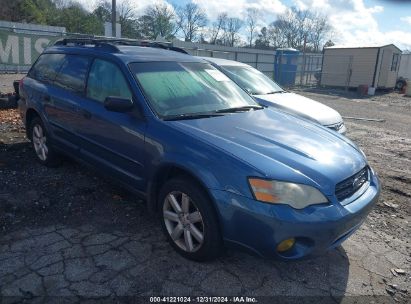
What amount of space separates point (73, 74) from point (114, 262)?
8.08ft

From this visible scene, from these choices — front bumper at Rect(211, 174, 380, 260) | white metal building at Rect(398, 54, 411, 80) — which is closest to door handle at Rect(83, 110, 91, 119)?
front bumper at Rect(211, 174, 380, 260)

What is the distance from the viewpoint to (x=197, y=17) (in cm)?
6812

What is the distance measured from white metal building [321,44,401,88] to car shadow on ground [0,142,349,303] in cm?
2062

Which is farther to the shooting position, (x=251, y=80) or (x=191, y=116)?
(x=251, y=80)

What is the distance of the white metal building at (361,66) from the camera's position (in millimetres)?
21281

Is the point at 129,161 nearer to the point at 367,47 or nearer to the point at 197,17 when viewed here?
the point at 367,47

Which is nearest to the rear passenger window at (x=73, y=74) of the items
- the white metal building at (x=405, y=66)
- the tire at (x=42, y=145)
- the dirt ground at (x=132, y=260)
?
the tire at (x=42, y=145)

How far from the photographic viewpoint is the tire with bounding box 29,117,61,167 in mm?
5027

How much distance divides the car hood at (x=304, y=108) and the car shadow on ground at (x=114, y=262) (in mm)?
3134

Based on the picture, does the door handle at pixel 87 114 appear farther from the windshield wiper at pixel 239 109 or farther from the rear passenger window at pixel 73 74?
the windshield wiper at pixel 239 109

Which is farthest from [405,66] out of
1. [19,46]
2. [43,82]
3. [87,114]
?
[87,114]

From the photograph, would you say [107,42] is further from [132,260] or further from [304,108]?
[304,108]

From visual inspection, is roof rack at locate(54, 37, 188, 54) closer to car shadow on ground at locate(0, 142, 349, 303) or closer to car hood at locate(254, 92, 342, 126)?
car shadow on ground at locate(0, 142, 349, 303)

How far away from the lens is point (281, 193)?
8.54ft
